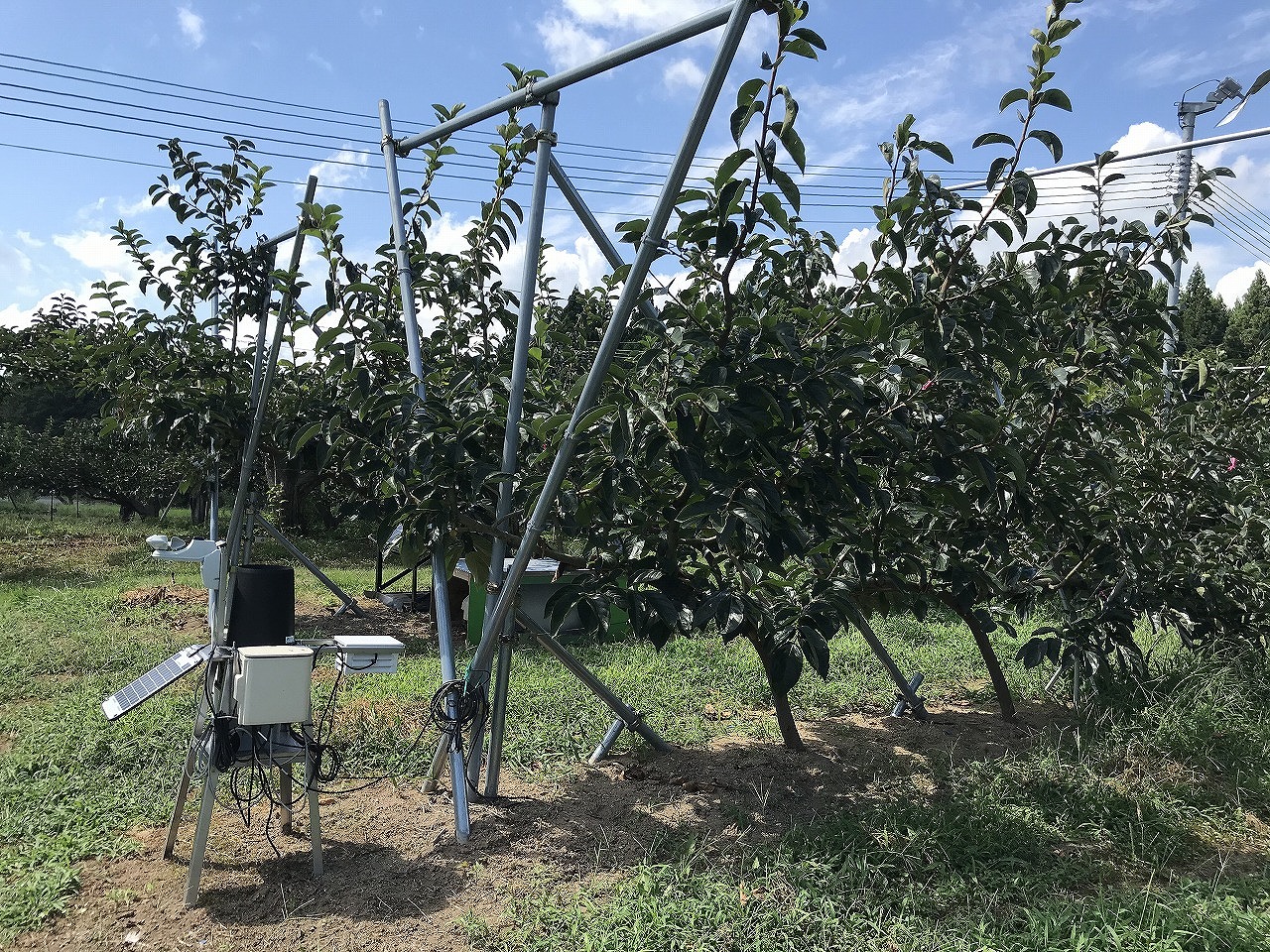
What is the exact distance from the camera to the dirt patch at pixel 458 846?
8.79 feet

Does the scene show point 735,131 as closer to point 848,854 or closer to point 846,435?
point 846,435

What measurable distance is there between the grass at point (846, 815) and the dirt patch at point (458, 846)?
0.43ft

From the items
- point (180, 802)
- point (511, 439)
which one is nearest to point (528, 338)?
point (511, 439)

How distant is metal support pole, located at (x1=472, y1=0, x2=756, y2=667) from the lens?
2512 millimetres

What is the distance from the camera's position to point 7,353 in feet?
42.0

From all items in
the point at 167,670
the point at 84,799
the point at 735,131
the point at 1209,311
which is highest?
the point at 1209,311

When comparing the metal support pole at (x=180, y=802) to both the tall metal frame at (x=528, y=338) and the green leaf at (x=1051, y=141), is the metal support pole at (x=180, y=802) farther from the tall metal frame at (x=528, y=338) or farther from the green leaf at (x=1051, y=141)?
the green leaf at (x=1051, y=141)

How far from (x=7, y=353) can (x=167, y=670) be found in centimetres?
1245

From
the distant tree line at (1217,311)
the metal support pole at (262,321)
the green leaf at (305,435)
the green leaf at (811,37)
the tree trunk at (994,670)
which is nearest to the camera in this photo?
the green leaf at (811,37)

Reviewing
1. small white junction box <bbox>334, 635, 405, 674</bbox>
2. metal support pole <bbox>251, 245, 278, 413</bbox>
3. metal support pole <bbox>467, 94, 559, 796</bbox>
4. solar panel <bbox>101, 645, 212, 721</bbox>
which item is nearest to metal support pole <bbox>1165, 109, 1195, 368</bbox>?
metal support pole <bbox>467, 94, 559, 796</bbox>

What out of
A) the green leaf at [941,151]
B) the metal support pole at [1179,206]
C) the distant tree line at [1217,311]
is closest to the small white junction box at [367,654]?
the green leaf at [941,151]

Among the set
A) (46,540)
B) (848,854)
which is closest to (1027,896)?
(848,854)

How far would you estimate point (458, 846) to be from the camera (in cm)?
318

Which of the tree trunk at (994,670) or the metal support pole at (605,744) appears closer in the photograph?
the metal support pole at (605,744)
